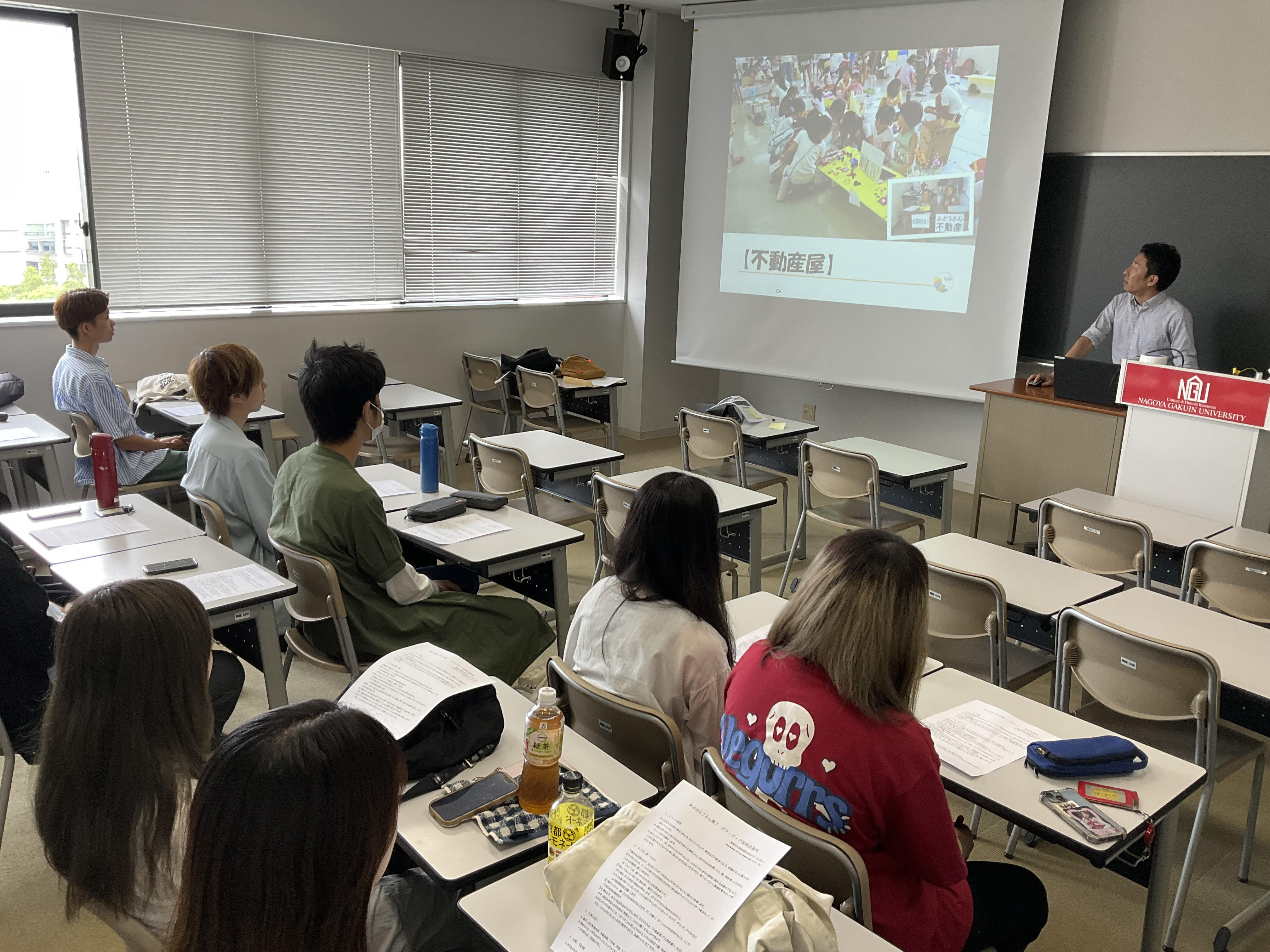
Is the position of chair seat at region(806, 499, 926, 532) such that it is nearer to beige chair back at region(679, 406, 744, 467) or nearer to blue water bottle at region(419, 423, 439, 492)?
beige chair back at region(679, 406, 744, 467)

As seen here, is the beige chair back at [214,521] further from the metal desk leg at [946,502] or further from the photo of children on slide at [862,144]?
the photo of children on slide at [862,144]

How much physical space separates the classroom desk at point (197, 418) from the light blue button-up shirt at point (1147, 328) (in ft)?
14.6

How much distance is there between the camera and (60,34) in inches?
200

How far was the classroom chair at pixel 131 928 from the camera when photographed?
4.30ft

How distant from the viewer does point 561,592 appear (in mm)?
3260

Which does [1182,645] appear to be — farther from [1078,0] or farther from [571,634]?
[1078,0]

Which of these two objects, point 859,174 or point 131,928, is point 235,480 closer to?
point 131,928

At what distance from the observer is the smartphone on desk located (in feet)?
5.22

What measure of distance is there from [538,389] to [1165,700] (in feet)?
14.1

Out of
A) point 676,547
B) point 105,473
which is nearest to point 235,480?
point 105,473

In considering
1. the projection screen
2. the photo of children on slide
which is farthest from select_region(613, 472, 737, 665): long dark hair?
the photo of children on slide

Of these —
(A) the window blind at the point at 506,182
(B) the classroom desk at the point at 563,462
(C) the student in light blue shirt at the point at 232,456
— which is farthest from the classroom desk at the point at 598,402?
(C) the student in light blue shirt at the point at 232,456

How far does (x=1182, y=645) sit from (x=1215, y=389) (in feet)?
5.85

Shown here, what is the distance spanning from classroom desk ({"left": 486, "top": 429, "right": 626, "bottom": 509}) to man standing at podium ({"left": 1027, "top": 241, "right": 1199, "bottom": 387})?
8.31 ft
